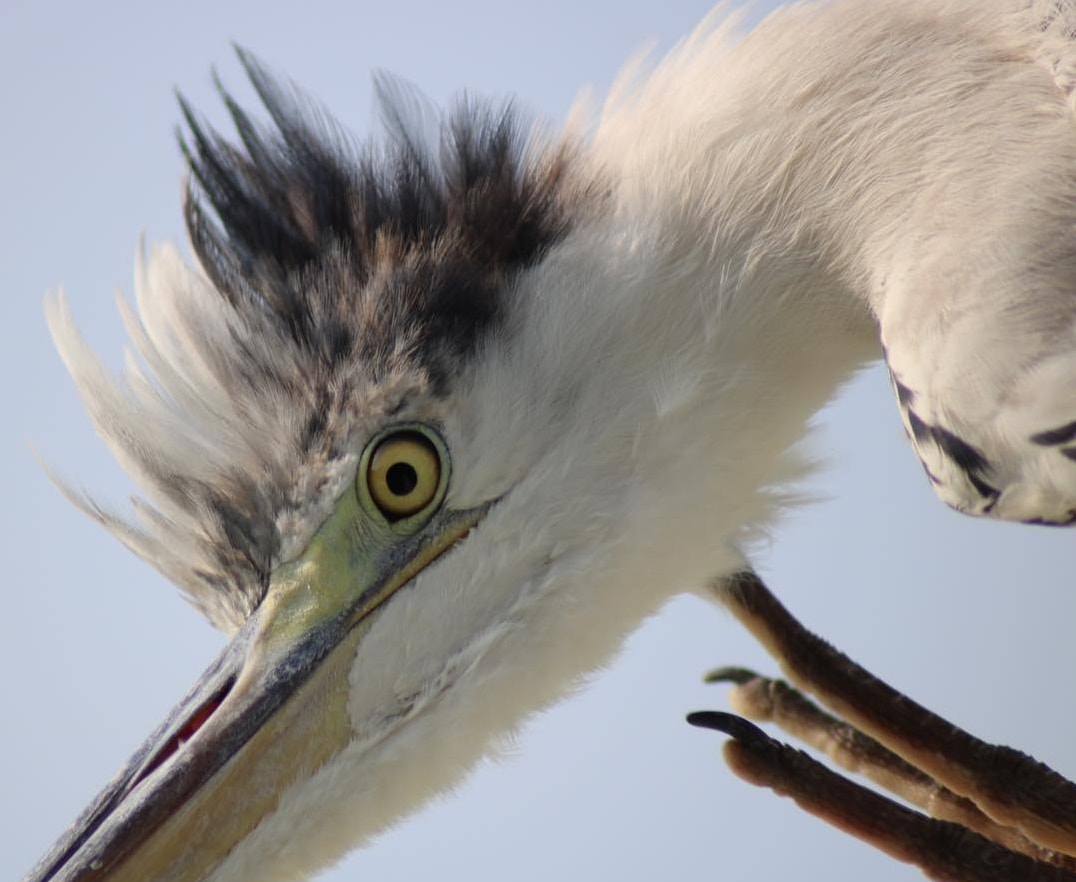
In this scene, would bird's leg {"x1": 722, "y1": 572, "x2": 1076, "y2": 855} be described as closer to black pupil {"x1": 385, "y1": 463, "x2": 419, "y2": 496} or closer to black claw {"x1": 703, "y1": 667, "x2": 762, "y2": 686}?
black claw {"x1": 703, "y1": 667, "x2": 762, "y2": 686}

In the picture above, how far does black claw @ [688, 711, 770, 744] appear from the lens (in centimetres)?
168

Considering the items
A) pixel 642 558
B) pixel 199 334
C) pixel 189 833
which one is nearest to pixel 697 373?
pixel 642 558

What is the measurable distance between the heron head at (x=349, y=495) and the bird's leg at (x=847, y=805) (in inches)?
10.8

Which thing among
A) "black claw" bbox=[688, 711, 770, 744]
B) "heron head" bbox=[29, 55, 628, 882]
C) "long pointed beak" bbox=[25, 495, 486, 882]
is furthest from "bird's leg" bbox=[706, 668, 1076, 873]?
"long pointed beak" bbox=[25, 495, 486, 882]

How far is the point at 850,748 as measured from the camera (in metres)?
1.95

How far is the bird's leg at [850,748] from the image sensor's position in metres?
1.80

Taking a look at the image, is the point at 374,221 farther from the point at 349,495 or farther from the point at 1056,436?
the point at 1056,436

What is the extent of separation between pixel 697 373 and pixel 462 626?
1.41 feet

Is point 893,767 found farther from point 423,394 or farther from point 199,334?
Result: point 199,334

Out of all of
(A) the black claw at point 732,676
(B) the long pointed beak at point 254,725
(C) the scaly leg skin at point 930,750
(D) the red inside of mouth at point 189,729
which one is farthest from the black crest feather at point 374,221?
(A) the black claw at point 732,676

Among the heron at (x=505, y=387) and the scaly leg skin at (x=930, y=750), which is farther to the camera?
the scaly leg skin at (x=930, y=750)

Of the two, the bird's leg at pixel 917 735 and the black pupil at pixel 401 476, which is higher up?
the bird's leg at pixel 917 735

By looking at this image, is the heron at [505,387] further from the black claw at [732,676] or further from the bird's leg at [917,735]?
the black claw at [732,676]

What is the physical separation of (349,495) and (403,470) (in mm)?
77
